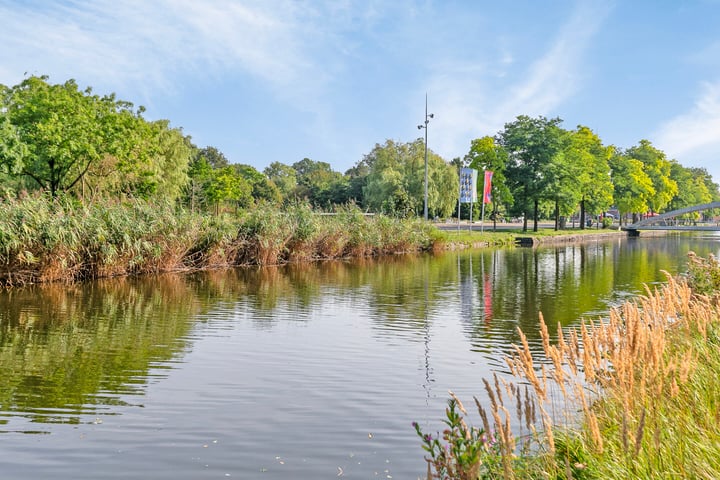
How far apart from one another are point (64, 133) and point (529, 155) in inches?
1612

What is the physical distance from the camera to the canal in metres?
6.23

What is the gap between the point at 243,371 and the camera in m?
9.64

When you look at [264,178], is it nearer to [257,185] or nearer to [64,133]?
[257,185]

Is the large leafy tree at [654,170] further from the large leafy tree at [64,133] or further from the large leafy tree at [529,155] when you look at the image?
the large leafy tree at [64,133]

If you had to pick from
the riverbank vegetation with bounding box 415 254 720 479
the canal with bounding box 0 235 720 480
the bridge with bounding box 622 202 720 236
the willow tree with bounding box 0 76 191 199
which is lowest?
the canal with bounding box 0 235 720 480

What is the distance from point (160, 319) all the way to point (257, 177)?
88245 mm

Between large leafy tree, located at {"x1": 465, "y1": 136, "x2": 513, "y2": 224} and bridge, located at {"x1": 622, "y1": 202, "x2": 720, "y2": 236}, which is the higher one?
large leafy tree, located at {"x1": 465, "y1": 136, "x2": 513, "y2": 224}

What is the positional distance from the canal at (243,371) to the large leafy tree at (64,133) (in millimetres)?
17221

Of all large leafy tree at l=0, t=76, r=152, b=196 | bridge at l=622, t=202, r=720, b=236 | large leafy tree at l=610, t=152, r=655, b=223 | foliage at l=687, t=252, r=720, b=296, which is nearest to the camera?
foliage at l=687, t=252, r=720, b=296

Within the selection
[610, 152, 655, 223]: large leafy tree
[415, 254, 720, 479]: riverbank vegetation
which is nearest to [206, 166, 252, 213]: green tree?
[610, 152, 655, 223]: large leafy tree

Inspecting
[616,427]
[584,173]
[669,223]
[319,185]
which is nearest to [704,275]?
[616,427]

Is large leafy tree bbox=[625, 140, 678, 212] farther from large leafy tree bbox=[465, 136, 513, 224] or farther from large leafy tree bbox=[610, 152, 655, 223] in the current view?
large leafy tree bbox=[465, 136, 513, 224]

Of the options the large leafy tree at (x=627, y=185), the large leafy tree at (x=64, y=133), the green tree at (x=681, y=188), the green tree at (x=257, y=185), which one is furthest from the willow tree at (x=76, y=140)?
the green tree at (x=681, y=188)

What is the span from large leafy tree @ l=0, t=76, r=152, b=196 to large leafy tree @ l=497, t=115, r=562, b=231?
3498 cm
